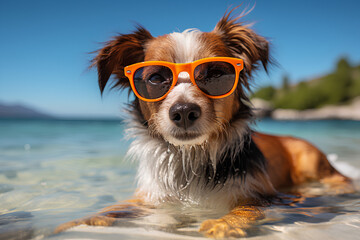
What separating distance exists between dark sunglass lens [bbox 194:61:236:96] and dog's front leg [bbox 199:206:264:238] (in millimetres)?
938

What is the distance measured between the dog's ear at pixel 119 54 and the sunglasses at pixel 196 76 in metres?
0.40

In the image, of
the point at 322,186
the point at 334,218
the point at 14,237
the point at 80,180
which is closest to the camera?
the point at 14,237

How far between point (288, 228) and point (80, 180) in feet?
8.77

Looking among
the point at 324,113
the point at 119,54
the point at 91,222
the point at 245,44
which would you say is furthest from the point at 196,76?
the point at 324,113

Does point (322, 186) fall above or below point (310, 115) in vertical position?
below

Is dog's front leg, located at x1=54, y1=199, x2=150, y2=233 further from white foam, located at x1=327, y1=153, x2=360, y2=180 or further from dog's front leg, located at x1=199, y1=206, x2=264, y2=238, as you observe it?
white foam, located at x1=327, y1=153, x2=360, y2=180

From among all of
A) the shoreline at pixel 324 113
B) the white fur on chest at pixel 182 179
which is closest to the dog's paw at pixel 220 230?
the white fur on chest at pixel 182 179

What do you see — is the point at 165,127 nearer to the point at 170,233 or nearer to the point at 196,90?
the point at 196,90

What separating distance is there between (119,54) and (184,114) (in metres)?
1.09

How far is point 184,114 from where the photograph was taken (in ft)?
7.18

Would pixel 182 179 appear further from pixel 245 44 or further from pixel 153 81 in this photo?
pixel 245 44

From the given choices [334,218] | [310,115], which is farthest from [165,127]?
[310,115]

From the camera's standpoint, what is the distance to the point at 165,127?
2.32 meters

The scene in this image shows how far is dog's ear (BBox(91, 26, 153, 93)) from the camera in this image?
2836 mm
